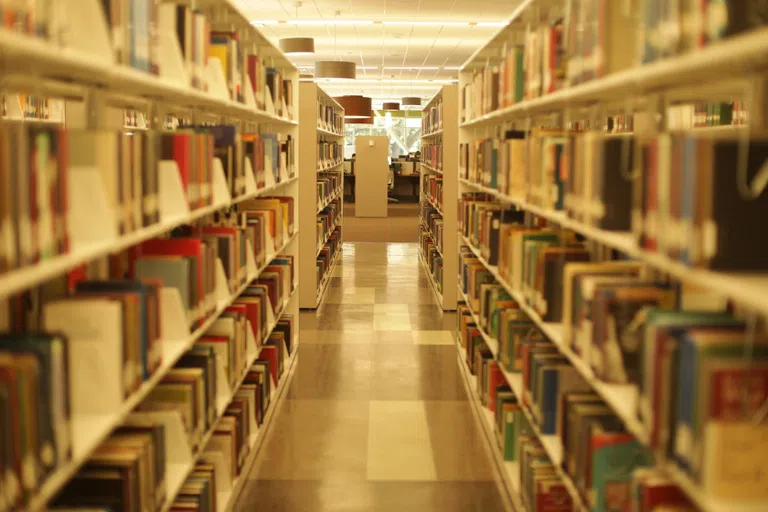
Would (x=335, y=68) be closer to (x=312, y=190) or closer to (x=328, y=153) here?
(x=328, y=153)

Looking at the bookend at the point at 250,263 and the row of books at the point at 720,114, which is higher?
the row of books at the point at 720,114

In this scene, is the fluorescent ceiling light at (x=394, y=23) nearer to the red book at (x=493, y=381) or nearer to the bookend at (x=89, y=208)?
the red book at (x=493, y=381)

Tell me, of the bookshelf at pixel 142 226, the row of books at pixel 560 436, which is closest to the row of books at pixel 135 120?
the bookshelf at pixel 142 226

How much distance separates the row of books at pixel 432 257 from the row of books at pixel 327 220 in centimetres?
116

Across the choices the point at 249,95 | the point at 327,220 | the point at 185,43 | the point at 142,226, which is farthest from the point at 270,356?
the point at 327,220

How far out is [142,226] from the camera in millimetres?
2418

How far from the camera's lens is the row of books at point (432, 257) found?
326 inches

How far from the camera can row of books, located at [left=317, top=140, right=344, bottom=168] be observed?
27.9 feet

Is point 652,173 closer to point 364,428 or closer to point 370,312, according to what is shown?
point 364,428

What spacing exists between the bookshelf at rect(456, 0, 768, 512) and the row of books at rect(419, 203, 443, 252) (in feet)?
11.4

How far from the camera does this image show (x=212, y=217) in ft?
13.9

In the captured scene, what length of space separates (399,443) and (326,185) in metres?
4.99

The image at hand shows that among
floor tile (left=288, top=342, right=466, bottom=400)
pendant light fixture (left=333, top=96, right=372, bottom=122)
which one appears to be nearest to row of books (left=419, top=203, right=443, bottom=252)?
floor tile (left=288, top=342, right=466, bottom=400)

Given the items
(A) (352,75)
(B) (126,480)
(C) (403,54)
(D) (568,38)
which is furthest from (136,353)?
(C) (403,54)
